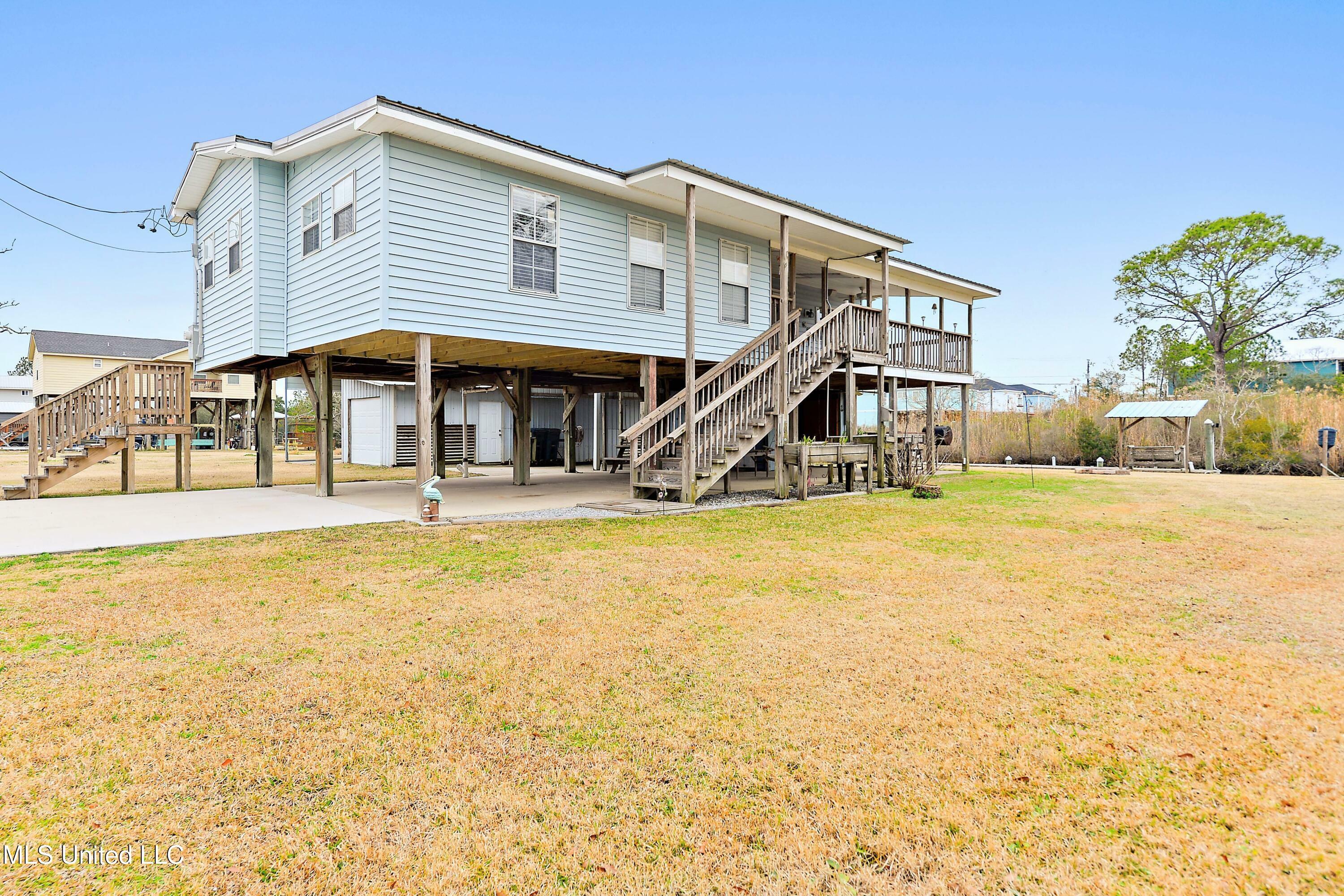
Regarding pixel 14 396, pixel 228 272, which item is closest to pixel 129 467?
pixel 228 272

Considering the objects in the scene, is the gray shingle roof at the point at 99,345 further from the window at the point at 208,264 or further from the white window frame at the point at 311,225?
the white window frame at the point at 311,225

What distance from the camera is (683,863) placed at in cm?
202

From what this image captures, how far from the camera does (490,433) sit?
23.9 metres

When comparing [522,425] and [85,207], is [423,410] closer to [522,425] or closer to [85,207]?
[522,425]

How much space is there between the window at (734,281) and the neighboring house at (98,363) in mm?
30290

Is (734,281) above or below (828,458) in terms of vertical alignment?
above

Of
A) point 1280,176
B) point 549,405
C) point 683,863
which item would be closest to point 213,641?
point 683,863

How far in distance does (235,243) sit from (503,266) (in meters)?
5.72

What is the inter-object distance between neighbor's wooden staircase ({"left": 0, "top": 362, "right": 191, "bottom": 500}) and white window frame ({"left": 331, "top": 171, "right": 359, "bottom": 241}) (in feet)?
17.2

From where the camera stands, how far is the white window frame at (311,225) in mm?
10320

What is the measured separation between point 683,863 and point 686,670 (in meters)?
1.55

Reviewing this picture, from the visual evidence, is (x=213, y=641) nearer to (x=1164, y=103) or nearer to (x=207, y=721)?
(x=207, y=721)

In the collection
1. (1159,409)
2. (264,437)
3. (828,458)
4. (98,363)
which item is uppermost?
(98,363)

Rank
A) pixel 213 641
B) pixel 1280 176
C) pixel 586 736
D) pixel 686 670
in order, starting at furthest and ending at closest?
Result: pixel 1280 176, pixel 213 641, pixel 686 670, pixel 586 736
